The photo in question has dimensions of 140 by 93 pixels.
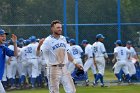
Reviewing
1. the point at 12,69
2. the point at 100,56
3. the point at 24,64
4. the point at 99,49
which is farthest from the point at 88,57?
the point at 12,69

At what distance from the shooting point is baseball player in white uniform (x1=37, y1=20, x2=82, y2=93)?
10750mm

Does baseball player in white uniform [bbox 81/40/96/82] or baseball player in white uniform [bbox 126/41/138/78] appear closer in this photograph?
baseball player in white uniform [bbox 81/40/96/82]

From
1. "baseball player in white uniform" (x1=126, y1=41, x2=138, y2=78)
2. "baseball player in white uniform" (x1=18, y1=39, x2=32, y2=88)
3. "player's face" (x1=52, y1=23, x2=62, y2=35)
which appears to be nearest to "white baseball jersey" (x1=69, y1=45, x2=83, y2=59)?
"baseball player in white uniform" (x1=18, y1=39, x2=32, y2=88)

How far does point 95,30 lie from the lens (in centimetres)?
2355

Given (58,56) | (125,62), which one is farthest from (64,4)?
(58,56)

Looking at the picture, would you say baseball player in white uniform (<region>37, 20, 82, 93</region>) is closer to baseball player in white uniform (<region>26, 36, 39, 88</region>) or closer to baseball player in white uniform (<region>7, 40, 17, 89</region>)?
baseball player in white uniform (<region>26, 36, 39, 88</region>)

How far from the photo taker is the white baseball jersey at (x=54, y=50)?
10.8m

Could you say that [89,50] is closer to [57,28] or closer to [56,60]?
[56,60]

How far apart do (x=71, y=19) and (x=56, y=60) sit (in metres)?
12.4

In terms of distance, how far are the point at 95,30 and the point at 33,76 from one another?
548cm

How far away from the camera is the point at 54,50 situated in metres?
10.9

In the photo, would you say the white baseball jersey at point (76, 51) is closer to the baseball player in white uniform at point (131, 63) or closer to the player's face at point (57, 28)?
the baseball player in white uniform at point (131, 63)

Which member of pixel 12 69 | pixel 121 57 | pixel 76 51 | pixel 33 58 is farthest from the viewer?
pixel 121 57

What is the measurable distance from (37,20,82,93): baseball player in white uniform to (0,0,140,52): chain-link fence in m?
10.5
